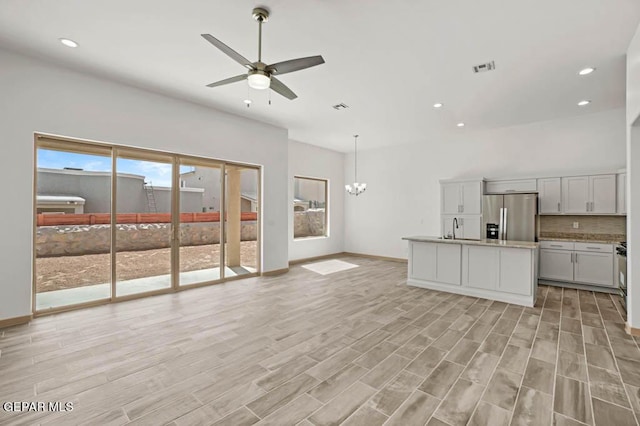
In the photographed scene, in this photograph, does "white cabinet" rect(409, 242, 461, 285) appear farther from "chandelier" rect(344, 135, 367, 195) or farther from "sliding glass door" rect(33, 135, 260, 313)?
"sliding glass door" rect(33, 135, 260, 313)

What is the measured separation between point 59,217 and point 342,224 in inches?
277

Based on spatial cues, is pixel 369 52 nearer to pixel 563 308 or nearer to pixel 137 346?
pixel 137 346

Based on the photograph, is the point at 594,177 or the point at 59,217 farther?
the point at 594,177

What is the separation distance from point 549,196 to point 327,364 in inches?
230

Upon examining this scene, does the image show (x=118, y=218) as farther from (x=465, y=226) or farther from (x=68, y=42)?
(x=465, y=226)

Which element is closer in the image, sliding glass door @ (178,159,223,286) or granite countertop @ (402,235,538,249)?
granite countertop @ (402,235,538,249)

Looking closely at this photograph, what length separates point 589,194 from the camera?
543cm

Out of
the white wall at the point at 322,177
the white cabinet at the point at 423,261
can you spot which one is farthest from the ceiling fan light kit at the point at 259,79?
the white wall at the point at 322,177

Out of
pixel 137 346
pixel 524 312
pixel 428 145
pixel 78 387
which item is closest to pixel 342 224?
pixel 428 145

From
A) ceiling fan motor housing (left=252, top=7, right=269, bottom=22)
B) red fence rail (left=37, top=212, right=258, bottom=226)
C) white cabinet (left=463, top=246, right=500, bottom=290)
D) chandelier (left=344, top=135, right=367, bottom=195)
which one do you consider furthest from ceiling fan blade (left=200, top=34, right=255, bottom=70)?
chandelier (left=344, top=135, right=367, bottom=195)

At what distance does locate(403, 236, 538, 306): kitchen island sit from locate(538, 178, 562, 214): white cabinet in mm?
1359

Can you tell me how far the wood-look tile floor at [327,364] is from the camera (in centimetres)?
206

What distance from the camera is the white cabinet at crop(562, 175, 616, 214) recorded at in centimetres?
525

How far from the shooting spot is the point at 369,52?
11.5 ft
